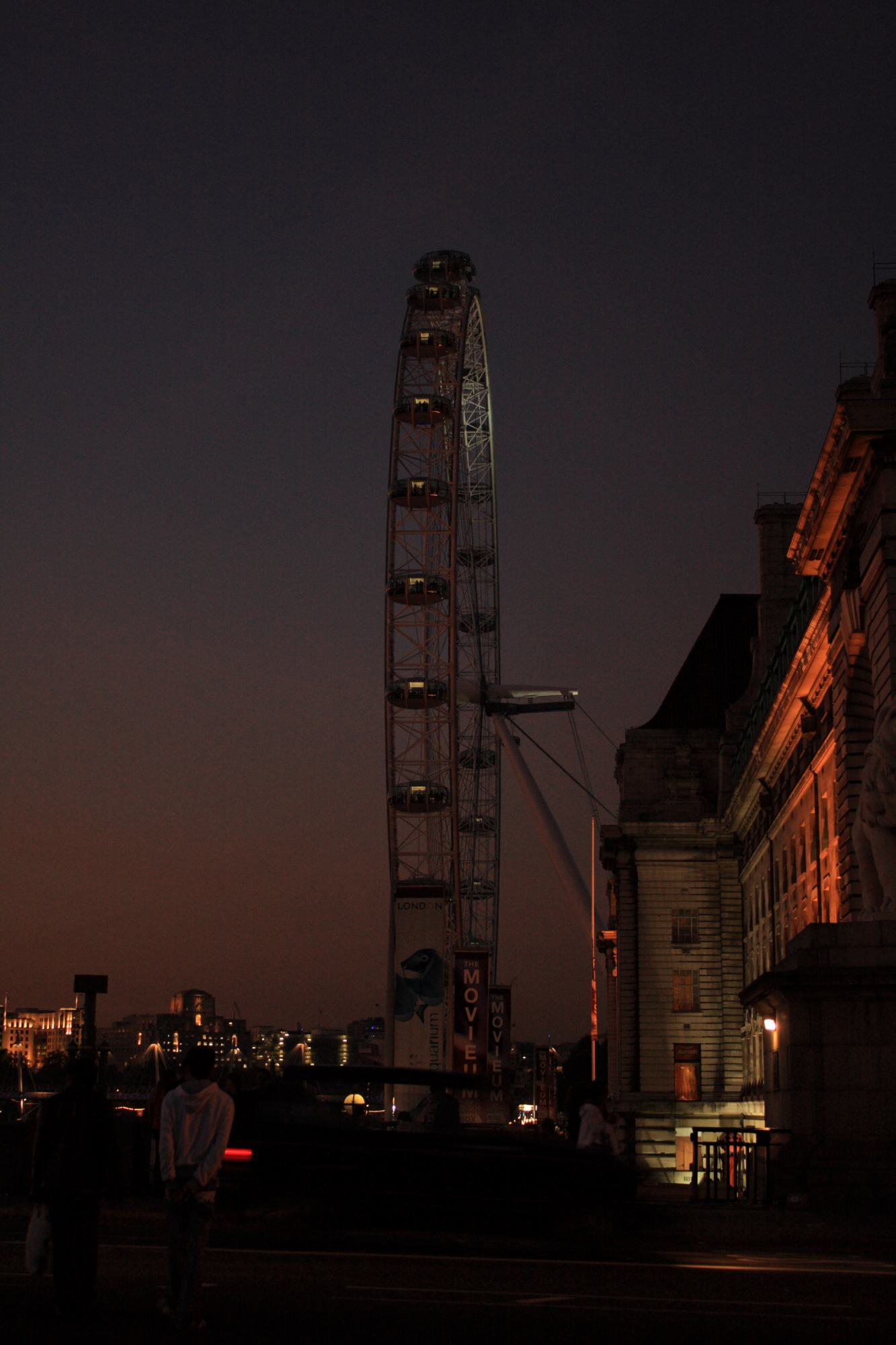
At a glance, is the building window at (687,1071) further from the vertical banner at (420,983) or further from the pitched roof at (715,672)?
the pitched roof at (715,672)

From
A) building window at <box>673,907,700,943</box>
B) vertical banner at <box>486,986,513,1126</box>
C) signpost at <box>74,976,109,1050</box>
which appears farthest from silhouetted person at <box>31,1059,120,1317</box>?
building window at <box>673,907,700,943</box>

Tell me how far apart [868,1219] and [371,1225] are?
26.4 feet

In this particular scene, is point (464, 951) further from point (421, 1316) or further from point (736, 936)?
point (421, 1316)

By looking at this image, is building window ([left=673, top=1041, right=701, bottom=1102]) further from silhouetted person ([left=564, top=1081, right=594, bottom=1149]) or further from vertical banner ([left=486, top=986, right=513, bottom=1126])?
silhouetted person ([left=564, top=1081, right=594, bottom=1149])

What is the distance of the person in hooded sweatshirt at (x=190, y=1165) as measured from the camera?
1046 centimetres

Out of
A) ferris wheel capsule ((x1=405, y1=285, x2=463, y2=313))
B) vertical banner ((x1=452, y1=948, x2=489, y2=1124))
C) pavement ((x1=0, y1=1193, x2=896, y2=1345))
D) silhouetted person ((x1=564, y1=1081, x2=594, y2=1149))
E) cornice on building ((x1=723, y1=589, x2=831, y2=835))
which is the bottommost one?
pavement ((x1=0, y1=1193, x2=896, y2=1345))

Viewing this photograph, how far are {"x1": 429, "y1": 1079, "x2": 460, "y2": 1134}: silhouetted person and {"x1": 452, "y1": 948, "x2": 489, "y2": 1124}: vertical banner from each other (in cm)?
3060

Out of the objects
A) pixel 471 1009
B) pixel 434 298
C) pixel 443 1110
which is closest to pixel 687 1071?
pixel 471 1009

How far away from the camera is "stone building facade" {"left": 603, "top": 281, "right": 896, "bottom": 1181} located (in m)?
28.2

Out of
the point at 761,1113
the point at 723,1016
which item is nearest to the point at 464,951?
the point at 761,1113

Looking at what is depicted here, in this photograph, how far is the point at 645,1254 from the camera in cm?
1627

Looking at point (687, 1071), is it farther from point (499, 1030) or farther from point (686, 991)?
point (499, 1030)

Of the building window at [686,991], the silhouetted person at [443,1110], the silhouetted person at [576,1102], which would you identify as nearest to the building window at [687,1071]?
the building window at [686,991]

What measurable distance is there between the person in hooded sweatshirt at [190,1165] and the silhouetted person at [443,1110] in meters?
6.23
